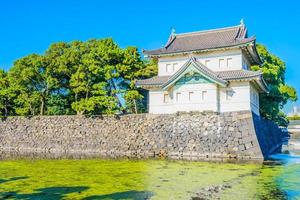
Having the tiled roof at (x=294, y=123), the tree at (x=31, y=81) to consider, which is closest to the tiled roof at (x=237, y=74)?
the tree at (x=31, y=81)

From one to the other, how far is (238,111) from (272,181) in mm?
8991

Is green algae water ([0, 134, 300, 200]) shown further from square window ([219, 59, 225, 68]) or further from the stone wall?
square window ([219, 59, 225, 68])

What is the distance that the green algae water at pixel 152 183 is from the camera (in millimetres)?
8688

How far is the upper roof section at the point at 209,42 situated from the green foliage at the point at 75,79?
2.86 m

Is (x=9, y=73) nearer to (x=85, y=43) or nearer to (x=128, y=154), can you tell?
(x=85, y=43)

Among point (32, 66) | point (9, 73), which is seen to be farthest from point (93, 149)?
point (9, 73)

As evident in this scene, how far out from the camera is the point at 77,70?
26375mm

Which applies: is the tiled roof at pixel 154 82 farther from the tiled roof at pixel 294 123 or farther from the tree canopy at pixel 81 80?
the tiled roof at pixel 294 123

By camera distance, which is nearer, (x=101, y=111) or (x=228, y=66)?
(x=228, y=66)

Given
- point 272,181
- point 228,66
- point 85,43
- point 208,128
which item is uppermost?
point 85,43

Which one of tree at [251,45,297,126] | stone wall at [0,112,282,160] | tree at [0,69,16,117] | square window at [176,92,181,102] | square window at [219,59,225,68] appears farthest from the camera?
tree at [251,45,297,126]

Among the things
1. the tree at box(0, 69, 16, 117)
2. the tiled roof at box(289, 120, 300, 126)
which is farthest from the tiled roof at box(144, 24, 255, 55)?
the tiled roof at box(289, 120, 300, 126)

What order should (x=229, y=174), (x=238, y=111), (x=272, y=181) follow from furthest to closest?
(x=238, y=111)
(x=229, y=174)
(x=272, y=181)

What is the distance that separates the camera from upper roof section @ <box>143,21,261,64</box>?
2170 centimetres
